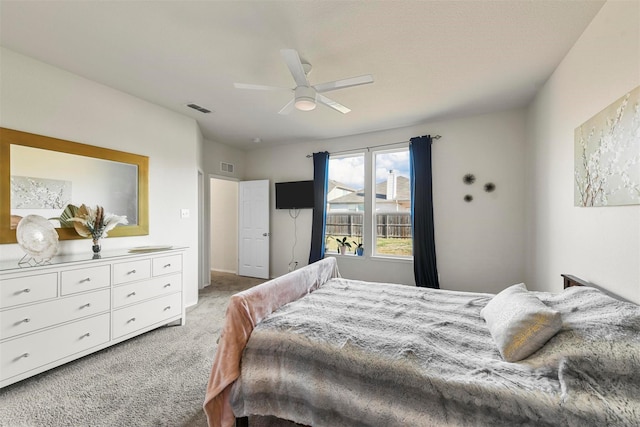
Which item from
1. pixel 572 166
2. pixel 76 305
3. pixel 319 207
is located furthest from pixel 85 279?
pixel 572 166

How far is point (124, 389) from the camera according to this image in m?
1.90

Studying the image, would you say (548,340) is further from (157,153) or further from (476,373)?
(157,153)

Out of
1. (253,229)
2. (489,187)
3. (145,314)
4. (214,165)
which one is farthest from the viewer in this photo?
(253,229)

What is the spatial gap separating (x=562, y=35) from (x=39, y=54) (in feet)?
14.3

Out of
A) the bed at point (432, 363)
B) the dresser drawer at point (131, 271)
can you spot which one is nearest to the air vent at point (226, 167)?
the dresser drawer at point (131, 271)

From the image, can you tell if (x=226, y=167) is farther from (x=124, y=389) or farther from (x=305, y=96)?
(x=124, y=389)

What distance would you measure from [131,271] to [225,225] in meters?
3.32

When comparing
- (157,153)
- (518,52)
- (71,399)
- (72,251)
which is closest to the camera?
(71,399)

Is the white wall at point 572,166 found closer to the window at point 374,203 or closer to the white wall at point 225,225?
the window at point 374,203

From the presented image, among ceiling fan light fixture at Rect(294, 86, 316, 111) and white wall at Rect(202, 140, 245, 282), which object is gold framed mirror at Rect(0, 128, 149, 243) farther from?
ceiling fan light fixture at Rect(294, 86, 316, 111)

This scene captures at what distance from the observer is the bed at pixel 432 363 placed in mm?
999

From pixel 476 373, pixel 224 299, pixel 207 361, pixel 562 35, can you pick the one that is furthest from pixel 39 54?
pixel 562 35

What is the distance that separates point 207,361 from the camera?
7.49ft

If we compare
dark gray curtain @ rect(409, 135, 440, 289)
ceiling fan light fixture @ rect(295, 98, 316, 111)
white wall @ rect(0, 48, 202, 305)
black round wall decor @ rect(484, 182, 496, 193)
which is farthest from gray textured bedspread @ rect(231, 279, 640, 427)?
white wall @ rect(0, 48, 202, 305)
